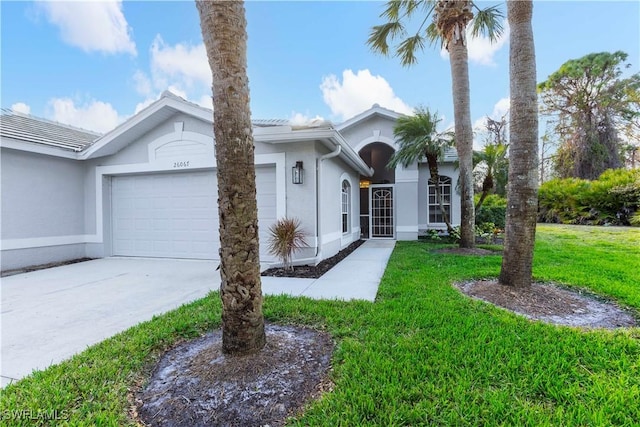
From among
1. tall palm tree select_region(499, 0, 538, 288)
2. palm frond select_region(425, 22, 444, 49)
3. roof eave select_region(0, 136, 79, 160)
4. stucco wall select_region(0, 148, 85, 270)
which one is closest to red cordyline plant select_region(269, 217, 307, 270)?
tall palm tree select_region(499, 0, 538, 288)

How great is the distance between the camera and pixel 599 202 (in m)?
16.9

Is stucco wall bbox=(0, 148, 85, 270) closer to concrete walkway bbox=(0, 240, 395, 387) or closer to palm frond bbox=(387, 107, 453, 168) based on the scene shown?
concrete walkway bbox=(0, 240, 395, 387)

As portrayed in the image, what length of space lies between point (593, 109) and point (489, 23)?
1930 cm

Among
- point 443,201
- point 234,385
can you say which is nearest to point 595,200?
point 443,201

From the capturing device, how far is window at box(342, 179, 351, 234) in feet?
36.0

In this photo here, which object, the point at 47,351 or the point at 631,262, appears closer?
the point at 47,351

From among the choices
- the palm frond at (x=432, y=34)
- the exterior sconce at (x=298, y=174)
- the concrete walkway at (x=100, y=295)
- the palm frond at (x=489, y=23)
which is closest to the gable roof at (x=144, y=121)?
the exterior sconce at (x=298, y=174)

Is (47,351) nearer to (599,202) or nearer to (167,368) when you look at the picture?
(167,368)

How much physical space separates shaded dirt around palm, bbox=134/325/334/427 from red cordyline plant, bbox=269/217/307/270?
3.70 m

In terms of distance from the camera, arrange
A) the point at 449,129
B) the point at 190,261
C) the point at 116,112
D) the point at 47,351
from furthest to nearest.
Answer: the point at 116,112 < the point at 449,129 < the point at 190,261 < the point at 47,351

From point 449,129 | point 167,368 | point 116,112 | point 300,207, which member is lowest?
point 167,368

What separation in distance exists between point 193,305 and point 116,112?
16.5 metres

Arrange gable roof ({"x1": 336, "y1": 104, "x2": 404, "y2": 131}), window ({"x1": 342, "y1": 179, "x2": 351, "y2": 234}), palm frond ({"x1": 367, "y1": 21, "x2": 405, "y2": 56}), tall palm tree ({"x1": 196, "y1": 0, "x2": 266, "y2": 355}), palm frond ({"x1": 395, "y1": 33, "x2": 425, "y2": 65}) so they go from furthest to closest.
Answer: gable roof ({"x1": 336, "y1": 104, "x2": 404, "y2": 131}), palm frond ({"x1": 395, "y1": 33, "x2": 425, "y2": 65}), palm frond ({"x1": 367, "y1": 21, "x2": 405, "y2": 56}), window ({"x1": 342, "y1": 179, "x2": 351, "y2": 234}), tall palm tree ({"x1": 196, "y1": 0, "x2": 266, "y2": 355})

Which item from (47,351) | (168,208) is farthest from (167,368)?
(168,208)
